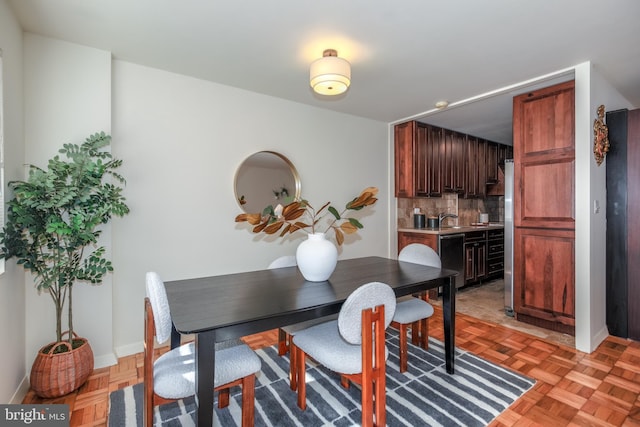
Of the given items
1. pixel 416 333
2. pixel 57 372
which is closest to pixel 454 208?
pixel 416 333

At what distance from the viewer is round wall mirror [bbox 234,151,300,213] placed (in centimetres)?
A: 304

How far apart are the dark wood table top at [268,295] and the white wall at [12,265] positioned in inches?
35.7

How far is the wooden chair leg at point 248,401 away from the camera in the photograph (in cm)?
146

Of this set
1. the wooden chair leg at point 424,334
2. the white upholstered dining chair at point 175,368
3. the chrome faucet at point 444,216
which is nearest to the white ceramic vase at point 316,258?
the white upholstered dining chair at point 175,368

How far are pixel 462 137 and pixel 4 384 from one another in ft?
17.5

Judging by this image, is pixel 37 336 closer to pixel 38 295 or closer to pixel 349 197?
pixel 38 295

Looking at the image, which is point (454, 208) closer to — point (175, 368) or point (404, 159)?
point (404, 159)

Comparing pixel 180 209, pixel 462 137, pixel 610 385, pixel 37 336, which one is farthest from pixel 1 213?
pixel 462 137

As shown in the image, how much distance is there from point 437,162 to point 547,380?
2.89 metres

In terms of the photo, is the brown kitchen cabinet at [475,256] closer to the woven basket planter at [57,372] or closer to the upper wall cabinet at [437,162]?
the upper wall cabinet at [437,162]

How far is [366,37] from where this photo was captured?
2.04 m

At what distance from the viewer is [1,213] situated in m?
1.72

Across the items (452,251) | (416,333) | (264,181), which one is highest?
(264,181)

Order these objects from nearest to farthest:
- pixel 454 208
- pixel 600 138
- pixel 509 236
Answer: pixel 600 138 → pixel 509 236 → pixel 454 208
